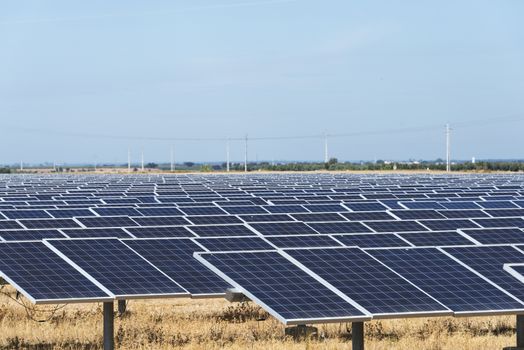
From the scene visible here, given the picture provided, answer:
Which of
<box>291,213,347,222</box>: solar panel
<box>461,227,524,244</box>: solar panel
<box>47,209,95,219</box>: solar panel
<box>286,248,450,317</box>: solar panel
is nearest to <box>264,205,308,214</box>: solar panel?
<box>291,213,347,222</box>: solar panel

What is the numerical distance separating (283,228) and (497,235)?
3.78 meters

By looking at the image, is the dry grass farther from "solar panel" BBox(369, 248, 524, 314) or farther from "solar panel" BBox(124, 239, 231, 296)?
"solar panel" BBox(369, 248, 524, 314)

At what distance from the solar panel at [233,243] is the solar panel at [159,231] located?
184 cm

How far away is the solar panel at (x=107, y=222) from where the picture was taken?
68.8ft

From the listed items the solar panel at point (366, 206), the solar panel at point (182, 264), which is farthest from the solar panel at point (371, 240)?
the solar panel at point (366, 206)

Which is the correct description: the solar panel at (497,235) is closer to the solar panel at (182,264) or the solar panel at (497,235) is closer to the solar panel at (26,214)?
the solar panel at (182,264)

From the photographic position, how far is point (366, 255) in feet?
44.1

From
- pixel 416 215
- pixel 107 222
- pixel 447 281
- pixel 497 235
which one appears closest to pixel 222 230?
pixel 107 222

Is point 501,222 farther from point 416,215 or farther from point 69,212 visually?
point 69,212

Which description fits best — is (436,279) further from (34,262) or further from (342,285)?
(34,262)

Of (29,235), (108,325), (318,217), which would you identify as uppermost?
(29,235)

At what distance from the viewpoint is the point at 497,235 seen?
1728 centimetres

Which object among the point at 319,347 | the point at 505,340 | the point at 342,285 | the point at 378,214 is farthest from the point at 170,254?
the point at 378,214

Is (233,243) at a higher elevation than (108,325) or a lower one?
higher
